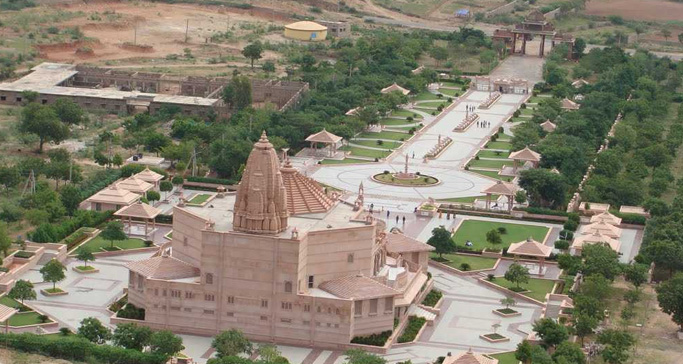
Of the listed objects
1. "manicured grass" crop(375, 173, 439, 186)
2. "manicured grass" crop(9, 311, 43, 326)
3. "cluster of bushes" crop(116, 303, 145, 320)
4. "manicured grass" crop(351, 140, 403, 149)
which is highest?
"manicured grass" crop(351, 140, 403, 149)

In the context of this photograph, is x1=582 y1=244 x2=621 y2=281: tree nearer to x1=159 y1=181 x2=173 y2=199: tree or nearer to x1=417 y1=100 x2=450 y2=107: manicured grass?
x1=159 y1=181 x2=173 y2=199: tree

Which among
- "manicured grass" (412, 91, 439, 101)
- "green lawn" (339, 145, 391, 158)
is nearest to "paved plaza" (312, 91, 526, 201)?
"green lawn" (339, 145, 391, 158)

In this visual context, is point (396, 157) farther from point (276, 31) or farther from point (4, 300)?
point (276, 31)

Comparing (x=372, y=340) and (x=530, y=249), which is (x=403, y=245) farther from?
(x=372, y=340)

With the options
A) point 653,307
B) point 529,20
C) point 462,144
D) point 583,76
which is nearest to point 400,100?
point 462,144

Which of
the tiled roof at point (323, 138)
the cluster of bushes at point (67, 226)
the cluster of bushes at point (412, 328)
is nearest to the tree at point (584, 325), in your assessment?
the cluster of bushes at point (412, 328)

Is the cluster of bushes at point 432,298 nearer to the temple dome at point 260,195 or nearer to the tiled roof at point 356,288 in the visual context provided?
the tiled roof at point 356,288

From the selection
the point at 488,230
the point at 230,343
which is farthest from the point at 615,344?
the point at 488,230
